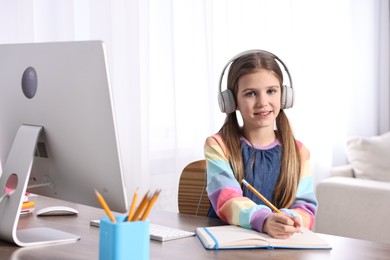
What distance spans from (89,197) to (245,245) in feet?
1.17

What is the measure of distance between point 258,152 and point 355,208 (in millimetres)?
1596

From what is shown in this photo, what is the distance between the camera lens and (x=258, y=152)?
183 cm

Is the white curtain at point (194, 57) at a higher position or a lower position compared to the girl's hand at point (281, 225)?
higher

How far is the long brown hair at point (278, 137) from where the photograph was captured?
5.84ft

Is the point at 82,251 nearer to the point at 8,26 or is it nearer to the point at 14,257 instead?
the point at 14,257

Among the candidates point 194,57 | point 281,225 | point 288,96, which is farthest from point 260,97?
point 194,57

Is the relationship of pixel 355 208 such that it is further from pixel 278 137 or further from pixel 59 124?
pixel 59 124

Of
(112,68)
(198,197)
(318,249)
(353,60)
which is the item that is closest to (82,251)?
(318,249)

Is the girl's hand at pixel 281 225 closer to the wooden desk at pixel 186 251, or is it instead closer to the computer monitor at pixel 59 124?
the wooden desk at pixel 186 251

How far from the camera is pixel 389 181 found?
3.62 metres

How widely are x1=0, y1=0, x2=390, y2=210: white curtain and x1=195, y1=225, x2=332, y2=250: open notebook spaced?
1.25 m

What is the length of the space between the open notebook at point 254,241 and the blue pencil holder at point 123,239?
250 mm

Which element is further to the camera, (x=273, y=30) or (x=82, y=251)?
(x=273, y=30)

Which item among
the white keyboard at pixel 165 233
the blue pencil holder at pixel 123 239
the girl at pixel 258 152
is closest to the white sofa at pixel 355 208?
the girl at pixel 258 152
